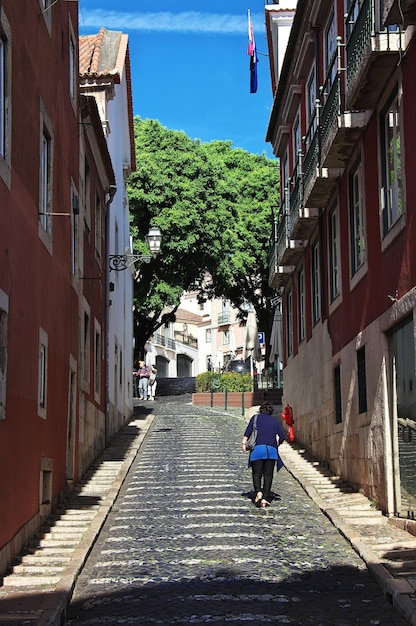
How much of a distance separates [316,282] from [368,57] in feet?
26.7

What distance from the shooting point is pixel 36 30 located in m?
11.3

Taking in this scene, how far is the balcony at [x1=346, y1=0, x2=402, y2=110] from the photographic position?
35.9ft

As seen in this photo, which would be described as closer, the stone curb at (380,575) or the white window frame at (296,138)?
the stone curb at (380,575)

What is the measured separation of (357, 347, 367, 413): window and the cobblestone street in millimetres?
1601

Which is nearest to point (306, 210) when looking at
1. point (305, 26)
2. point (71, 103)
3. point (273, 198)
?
point (305, 26)

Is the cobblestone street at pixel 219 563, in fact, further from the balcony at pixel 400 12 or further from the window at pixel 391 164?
the balcony at pixel 400 12

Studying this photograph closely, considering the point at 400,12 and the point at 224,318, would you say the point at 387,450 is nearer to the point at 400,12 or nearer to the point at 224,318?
the point at 400,12

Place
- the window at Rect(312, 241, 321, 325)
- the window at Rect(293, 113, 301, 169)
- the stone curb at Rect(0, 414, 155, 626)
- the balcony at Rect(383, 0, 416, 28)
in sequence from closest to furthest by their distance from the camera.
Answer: the stone curb at Rect(0, 414, 155, 626) → the balcony at Rect(383, 0, 416, 28) → the window at Rect(312, 241, 321, 325) → the window at Rect(293, 113, 301, 169)

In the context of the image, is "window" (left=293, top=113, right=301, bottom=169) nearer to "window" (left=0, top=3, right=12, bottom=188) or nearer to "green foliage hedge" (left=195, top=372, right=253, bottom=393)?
"window" (left=0, top=3, right=12, bottom=188)

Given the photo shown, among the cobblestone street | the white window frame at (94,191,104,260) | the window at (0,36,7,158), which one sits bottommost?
the cobblestone street

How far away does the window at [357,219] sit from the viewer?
14.0m

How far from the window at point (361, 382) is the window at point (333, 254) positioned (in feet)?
7.29

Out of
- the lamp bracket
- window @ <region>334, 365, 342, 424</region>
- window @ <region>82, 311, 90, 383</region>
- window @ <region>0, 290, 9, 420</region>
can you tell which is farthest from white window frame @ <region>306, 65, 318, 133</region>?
window @ <region>0, 290, 9, 420</region>

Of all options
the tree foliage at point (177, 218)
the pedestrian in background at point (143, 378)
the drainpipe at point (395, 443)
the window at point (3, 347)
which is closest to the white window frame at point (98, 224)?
the drainpipe at point (395, 443)
